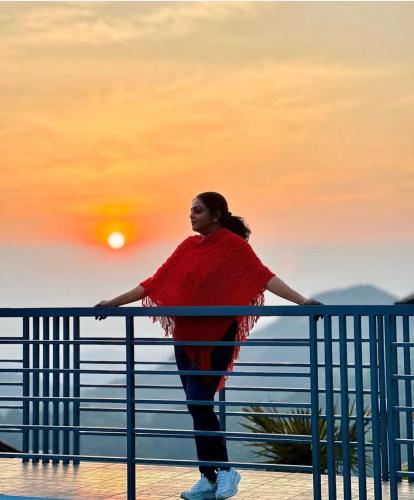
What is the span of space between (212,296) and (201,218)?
46 centimetres

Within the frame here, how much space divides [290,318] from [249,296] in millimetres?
517

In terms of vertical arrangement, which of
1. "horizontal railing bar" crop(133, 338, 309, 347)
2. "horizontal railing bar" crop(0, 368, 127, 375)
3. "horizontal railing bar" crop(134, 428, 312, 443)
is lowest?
"horizontal railing bar" crop(134, 428, 312, 443)

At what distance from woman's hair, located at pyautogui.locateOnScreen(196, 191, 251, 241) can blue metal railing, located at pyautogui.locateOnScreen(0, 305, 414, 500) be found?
68cm

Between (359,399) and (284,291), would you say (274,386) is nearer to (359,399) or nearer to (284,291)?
(284,291)

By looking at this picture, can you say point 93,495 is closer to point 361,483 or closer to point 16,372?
point 16,372

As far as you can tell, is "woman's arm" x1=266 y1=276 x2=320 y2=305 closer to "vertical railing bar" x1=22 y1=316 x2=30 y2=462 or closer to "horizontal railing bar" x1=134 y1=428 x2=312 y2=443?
"horizontal railing bar" x1=134 y1=428 x2=312 y2=443

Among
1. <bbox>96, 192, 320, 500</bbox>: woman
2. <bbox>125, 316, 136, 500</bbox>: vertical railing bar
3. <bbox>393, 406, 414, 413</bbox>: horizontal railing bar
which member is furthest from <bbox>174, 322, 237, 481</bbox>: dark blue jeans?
<bbox>393, 406, 414, 413</bbox>: horizontal railing bar

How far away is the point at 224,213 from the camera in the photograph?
20.7 feet

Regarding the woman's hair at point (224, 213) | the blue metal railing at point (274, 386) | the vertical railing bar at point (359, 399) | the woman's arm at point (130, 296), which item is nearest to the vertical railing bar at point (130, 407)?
the blue metal railing at point (274, 386)

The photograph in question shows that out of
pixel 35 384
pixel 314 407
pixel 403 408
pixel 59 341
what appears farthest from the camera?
pixel 35 384

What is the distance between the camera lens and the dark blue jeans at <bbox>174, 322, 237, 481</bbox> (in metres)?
6.12

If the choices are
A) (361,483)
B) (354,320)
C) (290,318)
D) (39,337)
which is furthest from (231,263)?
(39,337)

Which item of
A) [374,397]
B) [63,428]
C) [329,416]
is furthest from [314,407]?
[63,428]

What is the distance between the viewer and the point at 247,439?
5.75 metres
